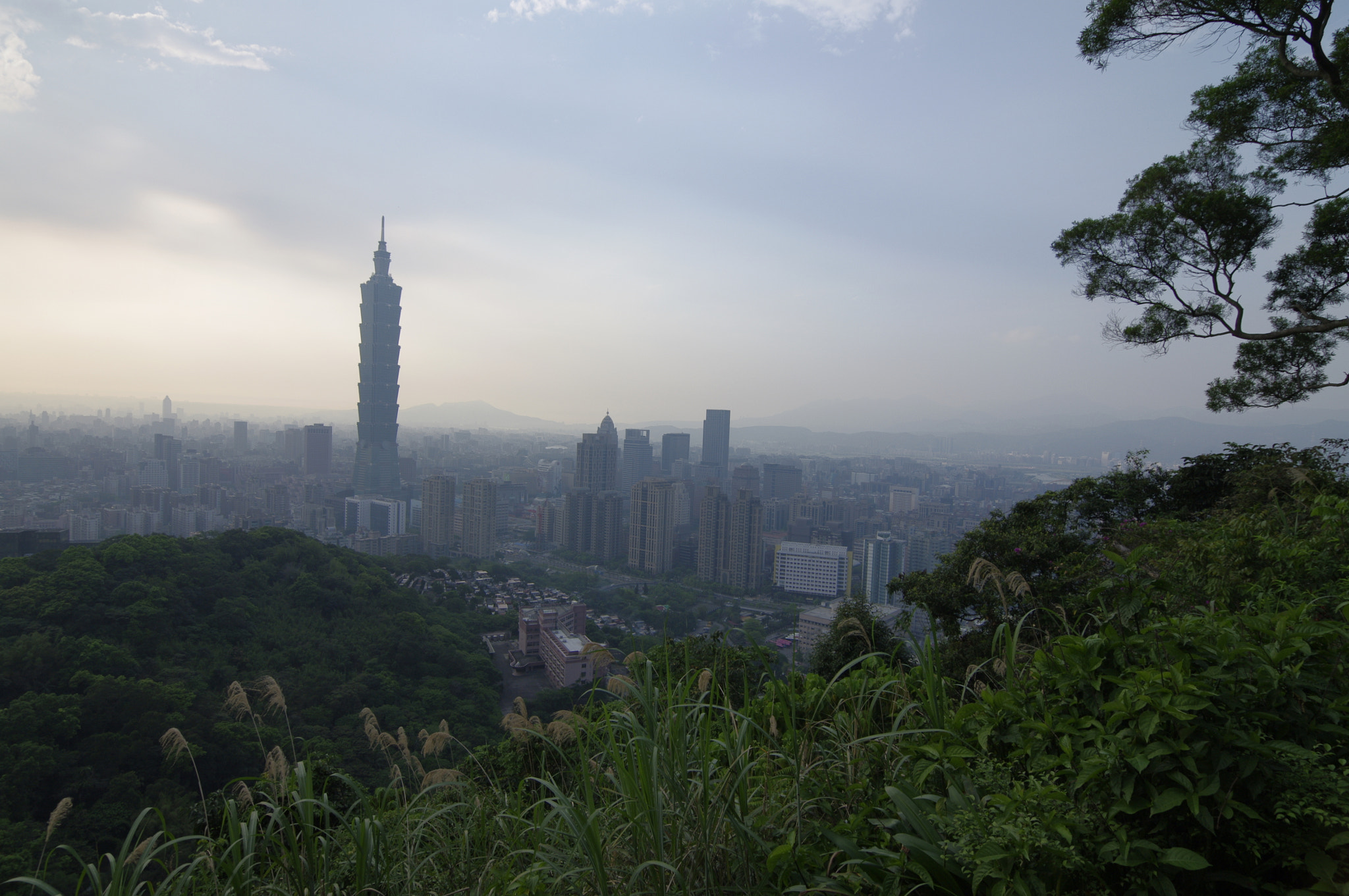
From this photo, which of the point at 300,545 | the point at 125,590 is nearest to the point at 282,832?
the point at 125,590

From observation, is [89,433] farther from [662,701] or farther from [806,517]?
[662,701]

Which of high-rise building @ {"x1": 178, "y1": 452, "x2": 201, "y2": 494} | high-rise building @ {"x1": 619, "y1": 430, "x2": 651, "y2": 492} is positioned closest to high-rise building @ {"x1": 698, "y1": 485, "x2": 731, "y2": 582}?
high-rise building @ {"x1": 619, "y1": 430, "x2": 651, "y2": 492}

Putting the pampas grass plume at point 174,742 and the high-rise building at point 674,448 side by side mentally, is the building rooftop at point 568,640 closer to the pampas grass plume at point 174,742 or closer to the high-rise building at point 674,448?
the pampas grass plume at point 174,742

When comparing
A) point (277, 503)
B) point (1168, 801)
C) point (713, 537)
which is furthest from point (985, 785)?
point (277, 503)

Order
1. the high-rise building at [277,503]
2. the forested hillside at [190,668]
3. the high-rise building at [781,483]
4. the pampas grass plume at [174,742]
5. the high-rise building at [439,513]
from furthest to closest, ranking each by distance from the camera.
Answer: the high-rise building at [781,483], the high-rise building at [277,503], the high-rise building at [439,513], the forested hillside at [190,668], the pampas grass plume at [174,742]

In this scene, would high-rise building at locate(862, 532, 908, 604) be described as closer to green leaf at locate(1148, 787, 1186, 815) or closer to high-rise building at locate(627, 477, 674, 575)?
high-rise building at locate(627, 477, 674, 575)

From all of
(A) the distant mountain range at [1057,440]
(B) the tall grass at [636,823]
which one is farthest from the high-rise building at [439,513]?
(B) the tall grass at [636,823]

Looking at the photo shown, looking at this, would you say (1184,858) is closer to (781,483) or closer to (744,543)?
(744,543)
